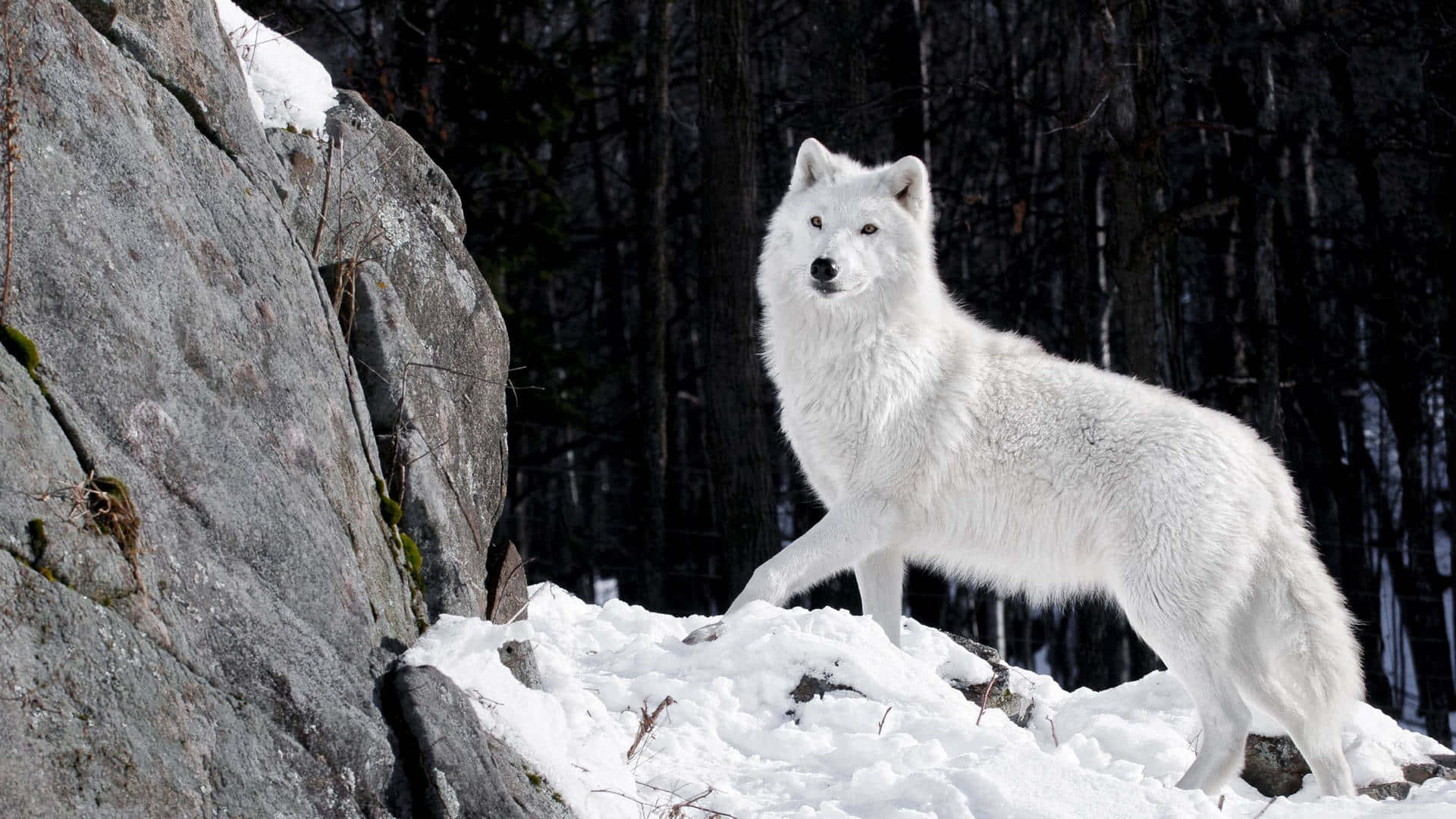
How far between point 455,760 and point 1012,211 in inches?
472

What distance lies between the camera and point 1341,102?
14.9 metres

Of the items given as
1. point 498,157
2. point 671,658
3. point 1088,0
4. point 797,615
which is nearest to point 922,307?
point 797,615

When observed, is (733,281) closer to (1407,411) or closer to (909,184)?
(909,184)

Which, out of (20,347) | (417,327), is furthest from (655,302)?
(20,347)

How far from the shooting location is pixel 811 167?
226 inches

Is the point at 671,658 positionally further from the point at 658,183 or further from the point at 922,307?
the point at 658,183

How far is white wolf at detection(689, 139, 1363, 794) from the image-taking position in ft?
15.2

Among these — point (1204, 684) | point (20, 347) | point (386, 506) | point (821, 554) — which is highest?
point (20, 347)

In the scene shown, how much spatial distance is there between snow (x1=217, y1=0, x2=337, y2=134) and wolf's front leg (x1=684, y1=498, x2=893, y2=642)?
2.48 meters

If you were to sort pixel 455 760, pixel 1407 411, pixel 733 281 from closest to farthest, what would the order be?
pixel 455 760 → pixel 733 281 → pixel 1407 411

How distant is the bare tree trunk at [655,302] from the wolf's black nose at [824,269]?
27.6 feet

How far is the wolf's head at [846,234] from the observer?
5301 mm

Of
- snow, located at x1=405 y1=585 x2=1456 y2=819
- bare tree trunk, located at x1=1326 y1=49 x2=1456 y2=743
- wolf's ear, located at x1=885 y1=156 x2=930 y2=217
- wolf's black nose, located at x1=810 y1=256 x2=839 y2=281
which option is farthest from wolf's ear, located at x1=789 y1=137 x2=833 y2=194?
bare tree trunk, located at x1=1326 y1=49 x2=1456 y2=743

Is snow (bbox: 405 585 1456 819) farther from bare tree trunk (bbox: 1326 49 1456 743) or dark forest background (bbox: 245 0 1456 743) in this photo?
bare tree trunk (bbox: 1326 49 1456 743)
